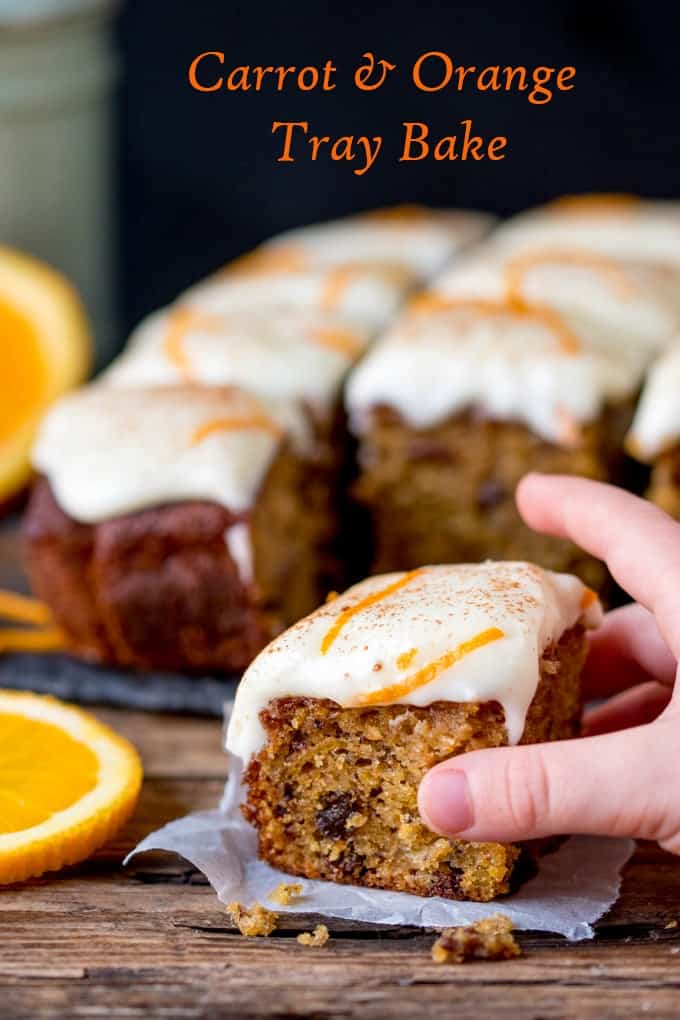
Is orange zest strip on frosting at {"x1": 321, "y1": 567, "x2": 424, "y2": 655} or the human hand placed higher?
orange zest strip on frosting at {"x1": 321, "y1": 567, "x2": 424, "y2": 655}

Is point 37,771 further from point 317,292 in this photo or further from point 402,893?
point 317,292

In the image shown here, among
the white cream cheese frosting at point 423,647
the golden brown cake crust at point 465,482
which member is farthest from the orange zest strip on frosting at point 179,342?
the white cream cheese frosting at point 423,647

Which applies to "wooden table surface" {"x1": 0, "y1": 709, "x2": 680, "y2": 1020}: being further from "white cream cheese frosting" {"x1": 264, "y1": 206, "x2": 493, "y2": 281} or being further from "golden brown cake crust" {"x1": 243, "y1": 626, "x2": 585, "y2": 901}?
"white cream cheese frosting" {"x1": 264, "y1": 206, "x2": 493, "y2": 281}

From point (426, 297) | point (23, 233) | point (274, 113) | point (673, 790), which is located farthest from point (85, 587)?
point (274, 113)

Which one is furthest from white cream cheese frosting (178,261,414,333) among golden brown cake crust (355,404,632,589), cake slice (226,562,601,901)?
cake slice (226,562,601,901)

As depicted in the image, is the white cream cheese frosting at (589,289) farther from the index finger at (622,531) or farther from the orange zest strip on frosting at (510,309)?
the index finger at (622,531)

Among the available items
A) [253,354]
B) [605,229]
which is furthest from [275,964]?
[605,229]

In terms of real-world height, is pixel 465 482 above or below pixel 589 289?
below

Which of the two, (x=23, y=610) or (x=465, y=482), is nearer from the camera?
(x=465, y=482)

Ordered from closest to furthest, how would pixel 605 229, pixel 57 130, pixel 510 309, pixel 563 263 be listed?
pixel 510 309 → pixel 563 263 → pixel 605 229 → pixel 57 130
